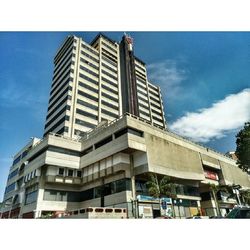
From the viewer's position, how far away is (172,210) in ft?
115

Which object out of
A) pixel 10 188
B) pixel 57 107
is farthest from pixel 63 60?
pixel 10 188

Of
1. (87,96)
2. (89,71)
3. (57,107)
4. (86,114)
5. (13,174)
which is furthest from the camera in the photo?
(89,71)

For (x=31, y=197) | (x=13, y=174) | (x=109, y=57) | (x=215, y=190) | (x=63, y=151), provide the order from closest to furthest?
(x=31, y=197)
(x=63, y=151)
(x=215, y=190)
(x=13, y=174)
(x=109, y=57)

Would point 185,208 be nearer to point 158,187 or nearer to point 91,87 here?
point 158,187

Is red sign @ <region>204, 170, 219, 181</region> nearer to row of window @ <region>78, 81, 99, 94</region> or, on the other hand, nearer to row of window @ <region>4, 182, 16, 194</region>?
row of window @ <region>78, 81, 99, 94</region>

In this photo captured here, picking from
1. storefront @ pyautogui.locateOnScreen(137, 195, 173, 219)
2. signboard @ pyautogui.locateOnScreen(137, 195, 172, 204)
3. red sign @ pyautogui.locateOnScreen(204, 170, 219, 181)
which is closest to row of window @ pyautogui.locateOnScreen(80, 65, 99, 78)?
red sign @ pyautogui.locateOnScreen(204, 170, 219, 181)

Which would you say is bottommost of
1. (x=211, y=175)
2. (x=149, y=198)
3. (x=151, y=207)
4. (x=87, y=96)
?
(x=151, y=207)

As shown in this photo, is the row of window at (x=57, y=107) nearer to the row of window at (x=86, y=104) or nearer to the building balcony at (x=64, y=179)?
the row of window at (x=86, y=104)

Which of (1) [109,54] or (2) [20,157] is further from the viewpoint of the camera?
(1) [109,54]

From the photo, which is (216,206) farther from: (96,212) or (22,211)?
(22,211)

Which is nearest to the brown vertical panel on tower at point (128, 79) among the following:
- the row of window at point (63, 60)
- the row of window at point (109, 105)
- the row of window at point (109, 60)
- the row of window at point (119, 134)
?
the row of window at point (109, 105)

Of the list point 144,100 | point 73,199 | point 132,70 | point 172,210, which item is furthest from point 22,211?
point 144,100

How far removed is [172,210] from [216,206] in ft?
54.6

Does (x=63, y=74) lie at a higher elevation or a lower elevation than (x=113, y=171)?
higher
